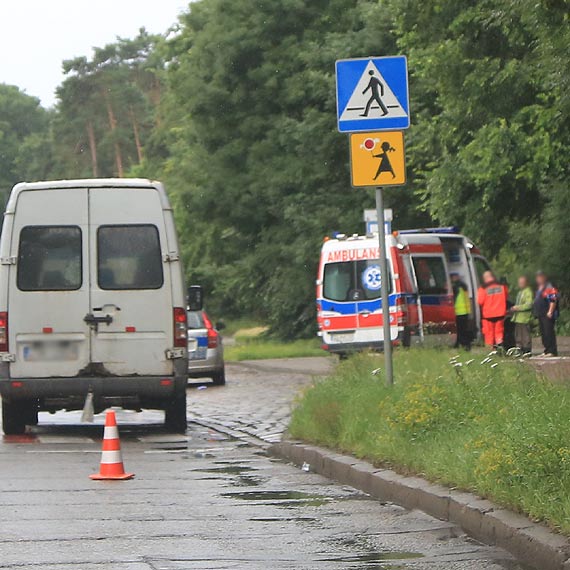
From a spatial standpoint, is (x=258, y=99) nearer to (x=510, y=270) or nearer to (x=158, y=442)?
(x=510, y=270)

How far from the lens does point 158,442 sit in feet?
52.5

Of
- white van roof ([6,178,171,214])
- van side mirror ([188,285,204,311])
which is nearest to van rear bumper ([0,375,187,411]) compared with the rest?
white van roof ([6,178,171,214])

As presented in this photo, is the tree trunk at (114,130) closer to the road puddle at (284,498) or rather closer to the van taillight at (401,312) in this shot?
the van taillight at (401,312)

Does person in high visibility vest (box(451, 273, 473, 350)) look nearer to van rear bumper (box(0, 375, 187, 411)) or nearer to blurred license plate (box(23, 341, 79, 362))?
van rear bumper (box(0, 375, 187, 411))

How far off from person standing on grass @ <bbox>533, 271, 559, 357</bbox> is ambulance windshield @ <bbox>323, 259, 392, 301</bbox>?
11.3 ft

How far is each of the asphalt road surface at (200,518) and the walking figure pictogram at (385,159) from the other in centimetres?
271

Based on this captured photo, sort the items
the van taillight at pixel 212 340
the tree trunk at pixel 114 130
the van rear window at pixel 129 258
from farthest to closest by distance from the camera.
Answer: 1. the tree trunk at pixel 114 130
2. the van taillight at pixel 212 340
3. the van rear window at pixel 129 258

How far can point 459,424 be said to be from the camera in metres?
11.3

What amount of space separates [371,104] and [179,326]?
3.99 metres

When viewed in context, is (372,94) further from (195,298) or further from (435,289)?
(435,289)

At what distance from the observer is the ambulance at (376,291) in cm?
2781

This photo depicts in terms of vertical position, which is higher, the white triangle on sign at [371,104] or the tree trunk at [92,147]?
the tree trunk at [92,147]

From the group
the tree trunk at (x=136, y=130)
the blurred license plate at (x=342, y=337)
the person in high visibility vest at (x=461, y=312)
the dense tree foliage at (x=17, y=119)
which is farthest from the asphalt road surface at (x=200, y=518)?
the dense tree foliage at (x=17, y=119)

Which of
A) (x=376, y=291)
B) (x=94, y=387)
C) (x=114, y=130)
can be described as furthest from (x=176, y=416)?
(x=114, y=130)
